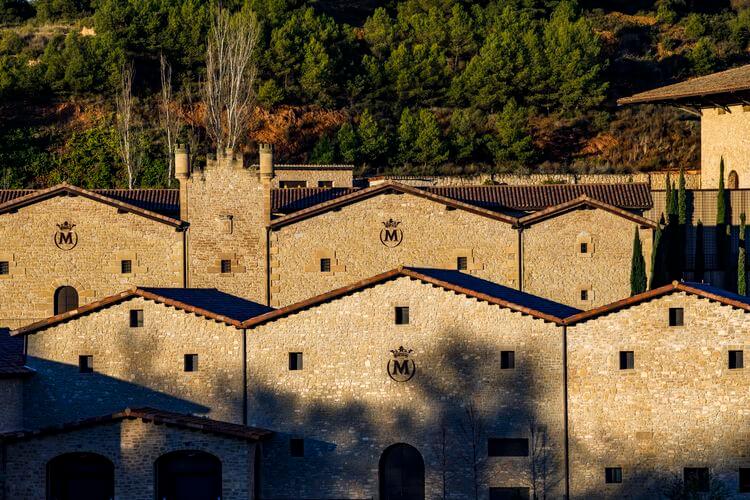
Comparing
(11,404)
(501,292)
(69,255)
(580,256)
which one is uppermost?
(69,255)

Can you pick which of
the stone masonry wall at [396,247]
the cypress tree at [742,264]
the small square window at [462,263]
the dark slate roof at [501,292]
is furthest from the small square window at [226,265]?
the cypress tree at [742,264]

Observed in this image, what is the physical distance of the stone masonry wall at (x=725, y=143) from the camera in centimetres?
5719

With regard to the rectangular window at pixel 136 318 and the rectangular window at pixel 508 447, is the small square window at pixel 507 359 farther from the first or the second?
the rectangular window at pixel 136 318

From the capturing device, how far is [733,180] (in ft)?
190

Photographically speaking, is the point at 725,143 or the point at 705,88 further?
the point at 725,143

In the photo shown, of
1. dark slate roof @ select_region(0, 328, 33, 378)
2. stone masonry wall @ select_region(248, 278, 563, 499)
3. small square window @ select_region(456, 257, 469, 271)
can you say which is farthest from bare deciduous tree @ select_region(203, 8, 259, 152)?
stone masonry wall @ select_region(248, 278, 563, 499)

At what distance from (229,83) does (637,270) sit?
32.3 meters

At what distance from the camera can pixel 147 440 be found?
36.6 metres

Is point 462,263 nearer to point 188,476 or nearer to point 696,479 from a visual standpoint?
point 696,479

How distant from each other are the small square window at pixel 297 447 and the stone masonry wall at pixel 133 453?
1954 millimetres

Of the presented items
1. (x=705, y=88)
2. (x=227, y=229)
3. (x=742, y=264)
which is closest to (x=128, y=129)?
(x=227, y=229)

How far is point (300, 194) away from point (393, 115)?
33.7 m

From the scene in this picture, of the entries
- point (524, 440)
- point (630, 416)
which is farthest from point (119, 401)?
point (630, 416)

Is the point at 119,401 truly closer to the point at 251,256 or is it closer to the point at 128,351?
the point at 128,351
